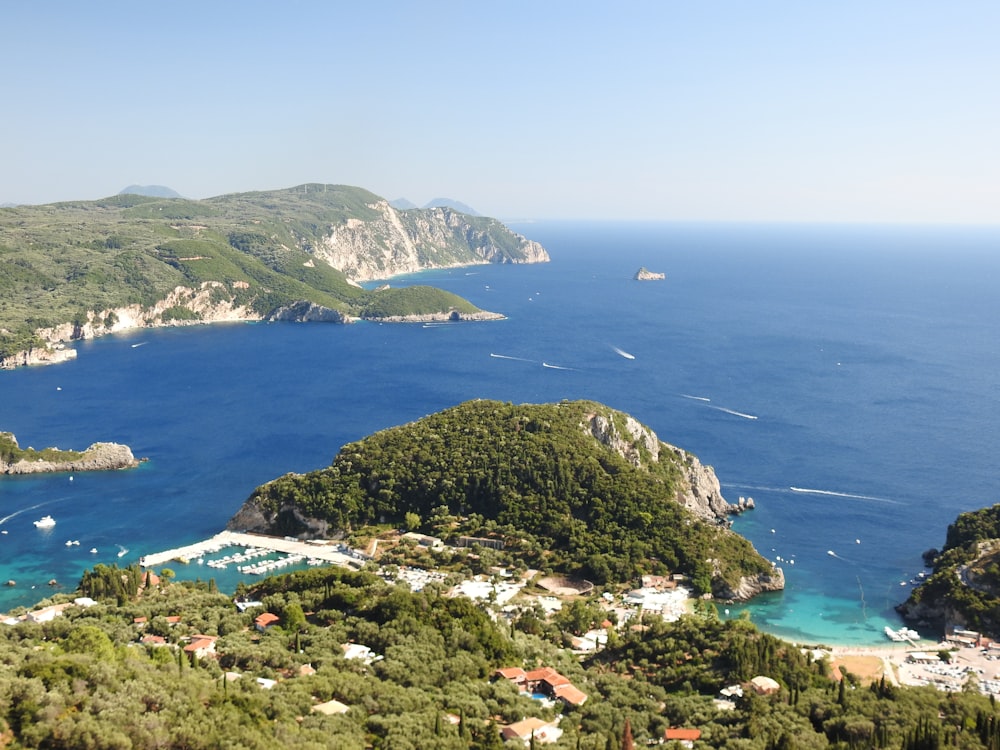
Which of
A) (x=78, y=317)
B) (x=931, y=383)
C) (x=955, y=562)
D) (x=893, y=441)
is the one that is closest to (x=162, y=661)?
(x=955, y=562)

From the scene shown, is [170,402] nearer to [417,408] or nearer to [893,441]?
[417,408]

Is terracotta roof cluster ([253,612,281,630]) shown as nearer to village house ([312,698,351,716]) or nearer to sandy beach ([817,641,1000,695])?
village house ([312,698,351,716])

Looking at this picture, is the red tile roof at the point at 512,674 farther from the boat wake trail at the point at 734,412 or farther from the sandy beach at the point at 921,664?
the boat wake trail at the point at 734,412

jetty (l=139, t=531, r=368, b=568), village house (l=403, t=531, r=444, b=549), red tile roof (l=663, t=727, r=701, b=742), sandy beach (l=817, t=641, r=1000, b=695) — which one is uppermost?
red tile roof (l=663, t=727, r=701, b=742)

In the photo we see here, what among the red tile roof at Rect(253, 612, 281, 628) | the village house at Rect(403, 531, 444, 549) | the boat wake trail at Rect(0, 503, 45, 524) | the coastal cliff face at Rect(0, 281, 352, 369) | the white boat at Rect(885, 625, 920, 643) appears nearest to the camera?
the red tile roof at Rect(253, 612, 281, 628)

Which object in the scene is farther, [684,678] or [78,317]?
[78,317]

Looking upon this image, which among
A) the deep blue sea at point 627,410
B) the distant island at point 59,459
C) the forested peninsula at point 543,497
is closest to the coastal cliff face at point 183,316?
the deep blue sea at point 627,410

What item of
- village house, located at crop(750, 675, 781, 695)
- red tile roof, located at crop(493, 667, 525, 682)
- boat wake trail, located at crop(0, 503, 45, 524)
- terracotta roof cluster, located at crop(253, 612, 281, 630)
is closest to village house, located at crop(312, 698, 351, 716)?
red tile roof, located at crop(493, 667, 525, 682)
